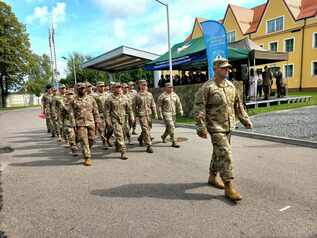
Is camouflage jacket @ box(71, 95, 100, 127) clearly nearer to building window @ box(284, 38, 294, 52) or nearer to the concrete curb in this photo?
the concrete curb

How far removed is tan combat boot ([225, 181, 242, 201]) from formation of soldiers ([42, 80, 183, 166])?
331 centimetres

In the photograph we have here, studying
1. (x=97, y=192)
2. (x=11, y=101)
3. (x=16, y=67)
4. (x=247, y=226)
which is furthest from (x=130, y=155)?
(x=11, y=101)

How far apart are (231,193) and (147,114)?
171 inches

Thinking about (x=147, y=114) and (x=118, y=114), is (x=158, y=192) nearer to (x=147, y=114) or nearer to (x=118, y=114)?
(x=118, y=114)

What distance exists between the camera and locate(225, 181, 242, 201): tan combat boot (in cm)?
373

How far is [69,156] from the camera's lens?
23.7ft

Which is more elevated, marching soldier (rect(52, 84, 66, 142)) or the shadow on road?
marching soldier (rect(52, 84, 66, 142))

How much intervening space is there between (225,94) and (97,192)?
2700 millimetres

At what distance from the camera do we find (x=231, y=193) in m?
3.78

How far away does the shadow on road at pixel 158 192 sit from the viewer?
13.1ft

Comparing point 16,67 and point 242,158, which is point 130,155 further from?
point 16,67

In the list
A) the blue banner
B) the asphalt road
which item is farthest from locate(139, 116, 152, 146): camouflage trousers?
the blue banner

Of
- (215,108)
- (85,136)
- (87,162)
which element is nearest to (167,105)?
(85,136)

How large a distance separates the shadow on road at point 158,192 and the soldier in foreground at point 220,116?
1.63 feet
